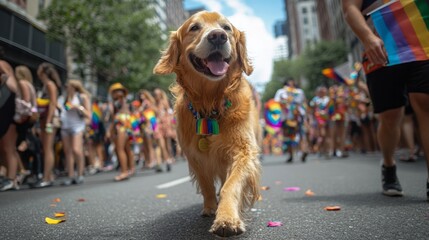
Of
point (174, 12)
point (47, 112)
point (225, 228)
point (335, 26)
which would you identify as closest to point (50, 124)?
point (47, 112)

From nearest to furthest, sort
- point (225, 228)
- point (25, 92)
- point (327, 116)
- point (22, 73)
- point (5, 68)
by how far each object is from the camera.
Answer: point (225, 228) → point (5, 68) → point (25, 92) → point (22, 73) → point (327, 116)

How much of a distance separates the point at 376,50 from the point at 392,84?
0.46 m

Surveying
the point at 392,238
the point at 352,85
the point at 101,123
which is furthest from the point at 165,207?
the point at 352,85

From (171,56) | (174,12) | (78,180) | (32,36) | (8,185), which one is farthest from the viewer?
(174,12)

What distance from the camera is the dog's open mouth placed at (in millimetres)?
2613

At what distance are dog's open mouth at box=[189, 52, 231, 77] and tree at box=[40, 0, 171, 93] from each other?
15796 millimetres

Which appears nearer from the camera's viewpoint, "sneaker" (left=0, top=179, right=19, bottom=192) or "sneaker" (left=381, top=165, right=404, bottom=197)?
"sneaker" (left=381, top=165, right=404, bottom=197)

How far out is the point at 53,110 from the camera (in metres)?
6.20

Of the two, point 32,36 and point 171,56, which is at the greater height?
point 32,36

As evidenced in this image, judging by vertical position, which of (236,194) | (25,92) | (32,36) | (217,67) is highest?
(32,36)

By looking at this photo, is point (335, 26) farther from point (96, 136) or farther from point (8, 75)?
point (8, 75)

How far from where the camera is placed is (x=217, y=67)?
2625mm

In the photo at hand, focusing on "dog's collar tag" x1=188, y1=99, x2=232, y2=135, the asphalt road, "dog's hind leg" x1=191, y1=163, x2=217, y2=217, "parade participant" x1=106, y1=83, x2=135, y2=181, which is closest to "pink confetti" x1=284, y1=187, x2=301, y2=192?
the asphalt road

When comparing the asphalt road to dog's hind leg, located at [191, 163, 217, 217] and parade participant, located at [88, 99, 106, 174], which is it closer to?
dog's hind leg, located at [191, 163, 217, 217]
